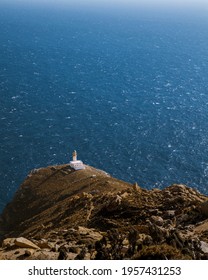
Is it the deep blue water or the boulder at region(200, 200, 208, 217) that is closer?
the boulder at region(200, 200, 208, 217)

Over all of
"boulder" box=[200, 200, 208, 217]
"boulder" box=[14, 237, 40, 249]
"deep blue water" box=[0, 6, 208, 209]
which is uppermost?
"deep blue water" box=[0, 6, 208, 209]

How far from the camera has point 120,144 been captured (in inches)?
3570

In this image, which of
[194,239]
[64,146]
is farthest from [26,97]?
[194,239]

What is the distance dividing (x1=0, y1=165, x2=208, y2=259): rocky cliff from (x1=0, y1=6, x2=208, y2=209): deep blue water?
1771 centimetres

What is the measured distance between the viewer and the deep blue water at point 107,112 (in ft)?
272

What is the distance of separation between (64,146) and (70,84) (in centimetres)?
4073

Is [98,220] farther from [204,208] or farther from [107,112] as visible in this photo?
[107,112]

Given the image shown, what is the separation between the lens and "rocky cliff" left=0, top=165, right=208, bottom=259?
74.9 ft

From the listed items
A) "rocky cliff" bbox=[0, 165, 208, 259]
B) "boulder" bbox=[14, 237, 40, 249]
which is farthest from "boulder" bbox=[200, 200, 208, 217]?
"boulder" bbox=[14, 237, 40, 249]

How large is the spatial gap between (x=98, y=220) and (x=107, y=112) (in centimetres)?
7368

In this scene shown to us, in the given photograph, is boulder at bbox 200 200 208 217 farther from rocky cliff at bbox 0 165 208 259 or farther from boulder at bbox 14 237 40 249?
boulder at bbox 14 237 40 249

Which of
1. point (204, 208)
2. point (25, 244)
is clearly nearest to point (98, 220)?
point (204, 208)

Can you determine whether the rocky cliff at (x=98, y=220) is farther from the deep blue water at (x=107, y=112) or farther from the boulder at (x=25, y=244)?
the deep blue water at (x=107, y=112)
